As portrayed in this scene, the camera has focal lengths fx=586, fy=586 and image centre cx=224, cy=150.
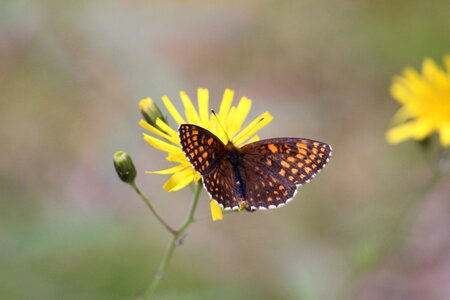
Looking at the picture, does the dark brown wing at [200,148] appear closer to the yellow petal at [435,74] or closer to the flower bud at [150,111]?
the flower bud at [150,111]

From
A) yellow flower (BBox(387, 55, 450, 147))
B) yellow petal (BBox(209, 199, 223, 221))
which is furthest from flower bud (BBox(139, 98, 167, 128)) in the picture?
yellow flower (BBox(387, 55, 450, 147))

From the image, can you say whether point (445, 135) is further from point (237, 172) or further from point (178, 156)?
point (178, 156)

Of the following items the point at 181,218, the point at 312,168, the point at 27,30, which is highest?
the point at 27,30

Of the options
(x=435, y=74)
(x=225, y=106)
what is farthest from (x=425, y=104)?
(x=225, y=106)

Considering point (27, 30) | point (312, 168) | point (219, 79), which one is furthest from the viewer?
point (219, 79)

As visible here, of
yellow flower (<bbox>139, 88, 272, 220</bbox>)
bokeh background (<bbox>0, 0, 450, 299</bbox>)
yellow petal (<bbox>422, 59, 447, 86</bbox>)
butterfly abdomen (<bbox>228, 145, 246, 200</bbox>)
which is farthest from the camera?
yellow petal (<bbox>422, 59, 447, 86</bbox>)

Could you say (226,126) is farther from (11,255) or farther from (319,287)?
(319,287)

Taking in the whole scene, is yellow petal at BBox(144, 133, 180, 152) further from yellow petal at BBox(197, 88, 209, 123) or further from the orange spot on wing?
the orange spot on wing

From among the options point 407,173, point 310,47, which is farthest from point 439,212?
point 310,47
